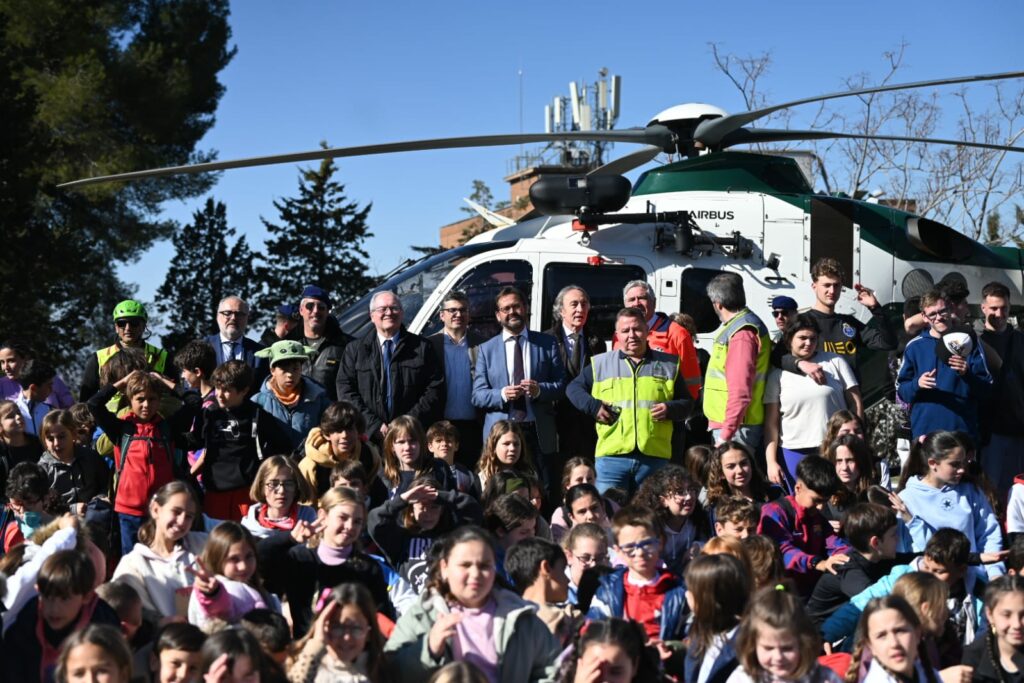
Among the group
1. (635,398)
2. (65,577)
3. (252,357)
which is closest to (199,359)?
(252,357)

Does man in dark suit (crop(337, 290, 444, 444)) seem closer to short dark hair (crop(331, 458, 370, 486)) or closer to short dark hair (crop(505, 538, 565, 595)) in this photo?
short dark hair (crop(331, 458, 370, 486))

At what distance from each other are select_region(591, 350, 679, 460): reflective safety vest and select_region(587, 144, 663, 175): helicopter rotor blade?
363 centimetres

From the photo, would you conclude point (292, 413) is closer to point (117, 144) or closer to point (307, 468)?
point (307, 468)

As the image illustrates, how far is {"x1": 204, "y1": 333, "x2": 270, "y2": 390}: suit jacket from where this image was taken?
8.52 meters

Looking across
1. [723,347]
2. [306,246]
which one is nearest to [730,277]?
[723,347]

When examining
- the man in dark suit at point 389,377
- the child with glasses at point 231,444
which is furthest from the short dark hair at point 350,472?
the man in dark suit at point 389,377

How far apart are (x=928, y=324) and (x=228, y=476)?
5525mm

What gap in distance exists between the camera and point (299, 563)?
18.4 ft

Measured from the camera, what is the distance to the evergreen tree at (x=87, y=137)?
2269 centimetres

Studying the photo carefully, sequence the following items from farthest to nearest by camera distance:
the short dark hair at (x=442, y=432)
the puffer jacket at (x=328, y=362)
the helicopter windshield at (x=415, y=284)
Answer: the helicopter windshield at (x=415, y=284) < the puffer jacket at (x=328, y=362) < the short dark hair at (x=442, y=432)

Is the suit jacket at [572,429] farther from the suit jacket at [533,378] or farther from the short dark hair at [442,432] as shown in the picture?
the short dark hair at [442,432]

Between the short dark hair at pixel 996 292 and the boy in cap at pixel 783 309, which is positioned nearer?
the boy in cap at pixel 783 309

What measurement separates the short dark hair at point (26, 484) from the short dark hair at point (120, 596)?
2.03 m

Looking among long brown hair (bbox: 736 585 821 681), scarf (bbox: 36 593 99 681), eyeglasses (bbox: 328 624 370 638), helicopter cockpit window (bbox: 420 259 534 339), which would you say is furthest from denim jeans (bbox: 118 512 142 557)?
long brown hair (bbox: 736 585 821 681)
